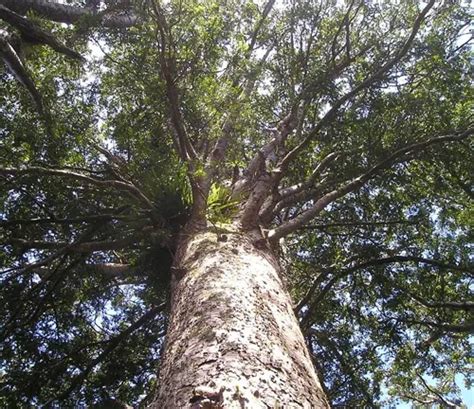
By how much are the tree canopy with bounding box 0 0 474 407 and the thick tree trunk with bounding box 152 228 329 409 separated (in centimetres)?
121

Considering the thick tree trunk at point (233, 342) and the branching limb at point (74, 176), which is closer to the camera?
the thick tree trunk at point (233, 342)

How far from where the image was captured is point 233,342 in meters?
2.28

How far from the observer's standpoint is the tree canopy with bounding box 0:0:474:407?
5117 mm

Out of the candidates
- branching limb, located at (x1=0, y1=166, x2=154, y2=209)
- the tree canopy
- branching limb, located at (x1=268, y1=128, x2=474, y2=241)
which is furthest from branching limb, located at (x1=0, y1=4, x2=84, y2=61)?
branching limb, located at (x1=268, y1=128, x2=474, y2=241)

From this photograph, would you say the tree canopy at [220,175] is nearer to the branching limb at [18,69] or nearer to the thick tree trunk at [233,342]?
the branching limb at [18,69]

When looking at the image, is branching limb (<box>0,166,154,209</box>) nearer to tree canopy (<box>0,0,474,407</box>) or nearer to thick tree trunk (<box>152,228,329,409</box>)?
tree canopy (<box>0,0,474,407</box>)

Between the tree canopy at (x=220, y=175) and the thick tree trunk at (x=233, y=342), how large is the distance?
3.97 ft

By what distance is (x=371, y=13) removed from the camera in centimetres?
671

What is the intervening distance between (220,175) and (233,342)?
5.08 m

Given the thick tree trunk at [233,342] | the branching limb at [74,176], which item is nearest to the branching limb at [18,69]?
the branching limb at [74,176]

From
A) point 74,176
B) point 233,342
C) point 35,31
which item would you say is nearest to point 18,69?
point 35,31

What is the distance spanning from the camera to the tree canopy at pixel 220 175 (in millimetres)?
5117

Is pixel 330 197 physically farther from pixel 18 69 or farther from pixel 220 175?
pixel 18 69

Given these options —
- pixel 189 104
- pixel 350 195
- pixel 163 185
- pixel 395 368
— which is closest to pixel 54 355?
pixel 163 185
